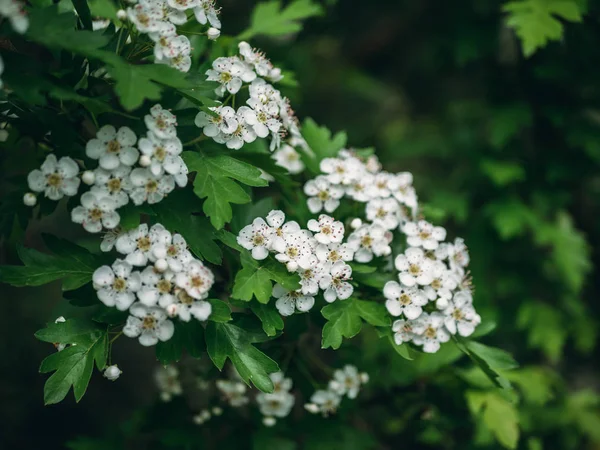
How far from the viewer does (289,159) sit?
2.53m

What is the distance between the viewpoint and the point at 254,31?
2.54 metres

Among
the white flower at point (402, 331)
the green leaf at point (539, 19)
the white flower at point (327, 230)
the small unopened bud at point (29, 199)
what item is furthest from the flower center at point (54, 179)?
the green leaf at point (539, 19)

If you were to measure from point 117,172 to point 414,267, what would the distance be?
110 centimetres

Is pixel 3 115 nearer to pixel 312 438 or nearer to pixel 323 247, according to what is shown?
pixel 323 247

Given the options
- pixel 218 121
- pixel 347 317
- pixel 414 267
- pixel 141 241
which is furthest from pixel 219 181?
pixel 414 267

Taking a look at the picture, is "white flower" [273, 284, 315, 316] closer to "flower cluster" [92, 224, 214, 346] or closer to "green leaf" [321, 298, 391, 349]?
"green leaf" [321, 298, 391, 349]

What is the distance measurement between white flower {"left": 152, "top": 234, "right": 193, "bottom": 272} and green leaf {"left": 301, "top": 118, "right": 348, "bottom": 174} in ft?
2.62

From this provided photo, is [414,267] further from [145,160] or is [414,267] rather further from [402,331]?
[145,160]

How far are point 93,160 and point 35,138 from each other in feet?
1.18

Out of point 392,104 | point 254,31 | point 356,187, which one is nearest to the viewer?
point 356,187

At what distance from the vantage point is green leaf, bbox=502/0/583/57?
8.85 ft

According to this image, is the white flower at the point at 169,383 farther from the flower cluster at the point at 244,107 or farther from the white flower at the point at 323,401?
the flower cluster at the point at 244,107

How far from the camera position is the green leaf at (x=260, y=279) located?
1.81 m

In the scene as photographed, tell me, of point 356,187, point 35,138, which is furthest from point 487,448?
point 35,138
